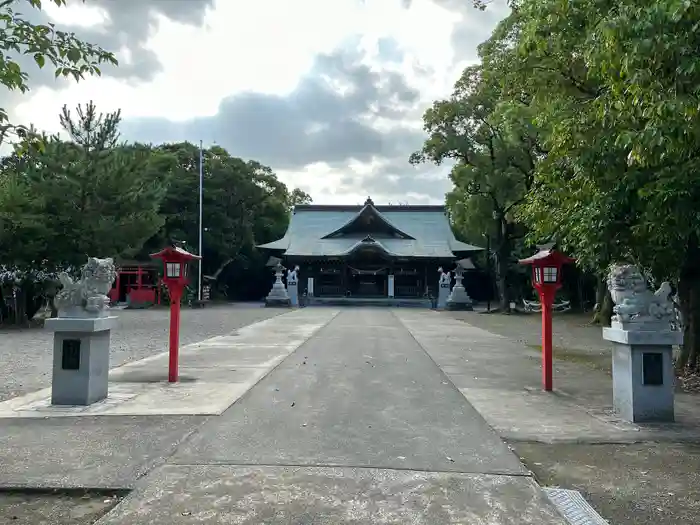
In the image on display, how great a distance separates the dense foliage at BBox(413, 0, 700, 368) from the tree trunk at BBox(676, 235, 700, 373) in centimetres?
2

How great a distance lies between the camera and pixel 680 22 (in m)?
4.18

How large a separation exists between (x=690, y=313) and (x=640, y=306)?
14.9ft

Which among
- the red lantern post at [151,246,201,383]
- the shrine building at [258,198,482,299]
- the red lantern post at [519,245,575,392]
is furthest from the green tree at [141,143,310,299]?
the red lantern post at [519,245,575,392]

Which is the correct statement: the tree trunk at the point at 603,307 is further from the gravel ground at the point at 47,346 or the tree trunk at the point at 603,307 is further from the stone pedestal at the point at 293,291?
the stone pedestal at the point at 293,291

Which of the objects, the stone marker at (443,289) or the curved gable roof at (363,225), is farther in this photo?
the curved gable roof at (363,225)

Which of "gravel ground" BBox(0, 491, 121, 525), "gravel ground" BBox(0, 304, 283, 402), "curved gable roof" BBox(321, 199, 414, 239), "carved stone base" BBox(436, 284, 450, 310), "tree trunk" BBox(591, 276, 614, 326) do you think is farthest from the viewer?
"curved gable roof" BBox(321, 199, 414, 239)

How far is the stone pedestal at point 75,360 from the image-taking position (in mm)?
6645

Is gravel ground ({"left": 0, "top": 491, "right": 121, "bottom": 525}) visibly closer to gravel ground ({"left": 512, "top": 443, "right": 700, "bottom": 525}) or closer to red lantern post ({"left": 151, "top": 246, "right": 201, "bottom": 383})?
gravel ground ({"left": 512, "top": 443, "right": 700, "bottom": 525})

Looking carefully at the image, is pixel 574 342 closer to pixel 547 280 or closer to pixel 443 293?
pixel 547 280

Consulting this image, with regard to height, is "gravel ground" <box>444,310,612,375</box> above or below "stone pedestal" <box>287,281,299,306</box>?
below

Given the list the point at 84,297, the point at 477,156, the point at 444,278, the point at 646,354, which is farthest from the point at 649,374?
the point at 444,278

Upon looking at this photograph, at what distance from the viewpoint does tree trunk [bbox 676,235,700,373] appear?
971cm

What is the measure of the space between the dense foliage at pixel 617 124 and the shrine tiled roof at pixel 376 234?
80.4ft

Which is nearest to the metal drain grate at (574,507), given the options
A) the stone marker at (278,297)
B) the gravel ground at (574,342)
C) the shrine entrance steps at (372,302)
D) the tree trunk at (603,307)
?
the gravel ground at (574,342)
